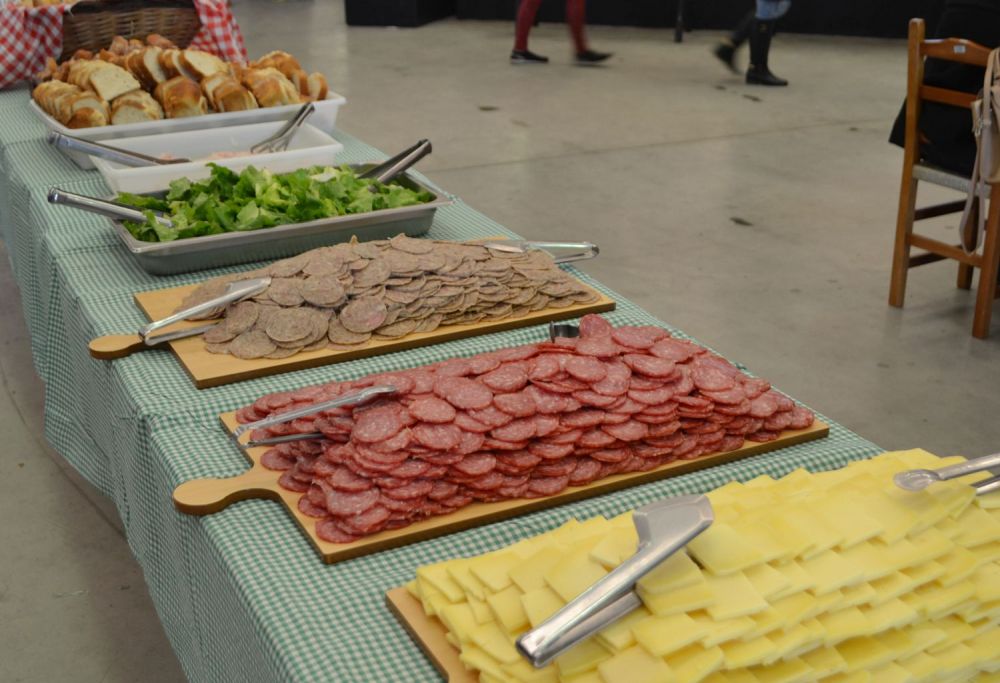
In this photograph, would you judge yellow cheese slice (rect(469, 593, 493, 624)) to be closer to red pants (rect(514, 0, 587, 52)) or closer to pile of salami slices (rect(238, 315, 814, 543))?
pile of salami slices (rect(238, 315, 814, 543))

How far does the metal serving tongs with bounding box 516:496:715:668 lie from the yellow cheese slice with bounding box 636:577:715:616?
15mm

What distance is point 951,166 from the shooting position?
11.5 ft

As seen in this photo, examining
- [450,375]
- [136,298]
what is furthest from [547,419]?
[136,298]

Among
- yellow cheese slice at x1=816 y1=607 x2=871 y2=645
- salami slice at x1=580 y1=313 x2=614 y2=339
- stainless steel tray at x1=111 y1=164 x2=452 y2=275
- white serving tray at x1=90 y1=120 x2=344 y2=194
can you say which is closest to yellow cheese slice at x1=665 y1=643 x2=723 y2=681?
yellow cheese slice at x1=816 y1=607 x2=871 y2=645

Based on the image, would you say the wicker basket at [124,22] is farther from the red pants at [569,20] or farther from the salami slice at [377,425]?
the red pants at [569,20]

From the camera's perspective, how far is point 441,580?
104cm

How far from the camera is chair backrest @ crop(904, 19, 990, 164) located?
3.26 meters

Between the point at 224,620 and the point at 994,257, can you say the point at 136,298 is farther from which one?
the point at 994,257

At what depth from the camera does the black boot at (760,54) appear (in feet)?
23.2

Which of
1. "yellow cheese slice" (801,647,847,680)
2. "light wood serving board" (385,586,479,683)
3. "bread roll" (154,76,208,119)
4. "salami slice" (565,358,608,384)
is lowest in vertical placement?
"light wood serving board" (385,586,479,683)

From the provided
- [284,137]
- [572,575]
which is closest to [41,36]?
[284,137]

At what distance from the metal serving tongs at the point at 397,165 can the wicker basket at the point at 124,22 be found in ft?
5.10

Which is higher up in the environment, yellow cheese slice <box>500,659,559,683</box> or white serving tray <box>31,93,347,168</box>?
white serving tray <box>31,93,347,168</box>

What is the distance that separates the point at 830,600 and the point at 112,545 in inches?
81.2
